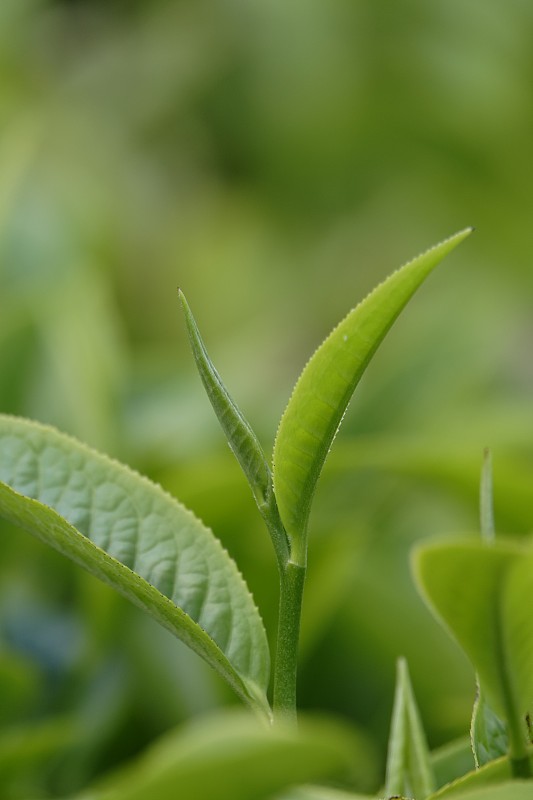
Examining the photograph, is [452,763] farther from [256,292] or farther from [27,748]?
[256,292]

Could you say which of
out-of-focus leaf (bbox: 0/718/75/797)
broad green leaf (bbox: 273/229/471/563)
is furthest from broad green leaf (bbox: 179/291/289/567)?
out-of-focus leaf (bbox: 0/718/75/797)

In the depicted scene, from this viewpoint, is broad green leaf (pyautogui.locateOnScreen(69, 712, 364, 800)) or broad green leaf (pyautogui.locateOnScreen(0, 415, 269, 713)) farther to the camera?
broad green leaf (pyautogui.locateOnScreen(0, 415, 269, 713))

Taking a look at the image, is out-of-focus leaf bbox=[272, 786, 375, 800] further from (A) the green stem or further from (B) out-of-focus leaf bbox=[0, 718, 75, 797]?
(B) out-of-focus leaf bbox=[0, 718, 75, 797]

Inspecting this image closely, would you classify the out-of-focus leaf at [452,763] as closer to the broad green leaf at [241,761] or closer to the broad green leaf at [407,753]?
the broad green leaf at [407,753]

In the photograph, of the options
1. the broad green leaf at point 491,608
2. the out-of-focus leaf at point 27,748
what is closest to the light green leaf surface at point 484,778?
the broad green leaf at point 491,608

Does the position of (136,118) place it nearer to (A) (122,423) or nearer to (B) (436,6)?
(B) (436,6)

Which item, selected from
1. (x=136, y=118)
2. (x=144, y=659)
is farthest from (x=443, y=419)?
(x=136, y=118)

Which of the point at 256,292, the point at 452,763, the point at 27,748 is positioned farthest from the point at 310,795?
the point at 256,292
